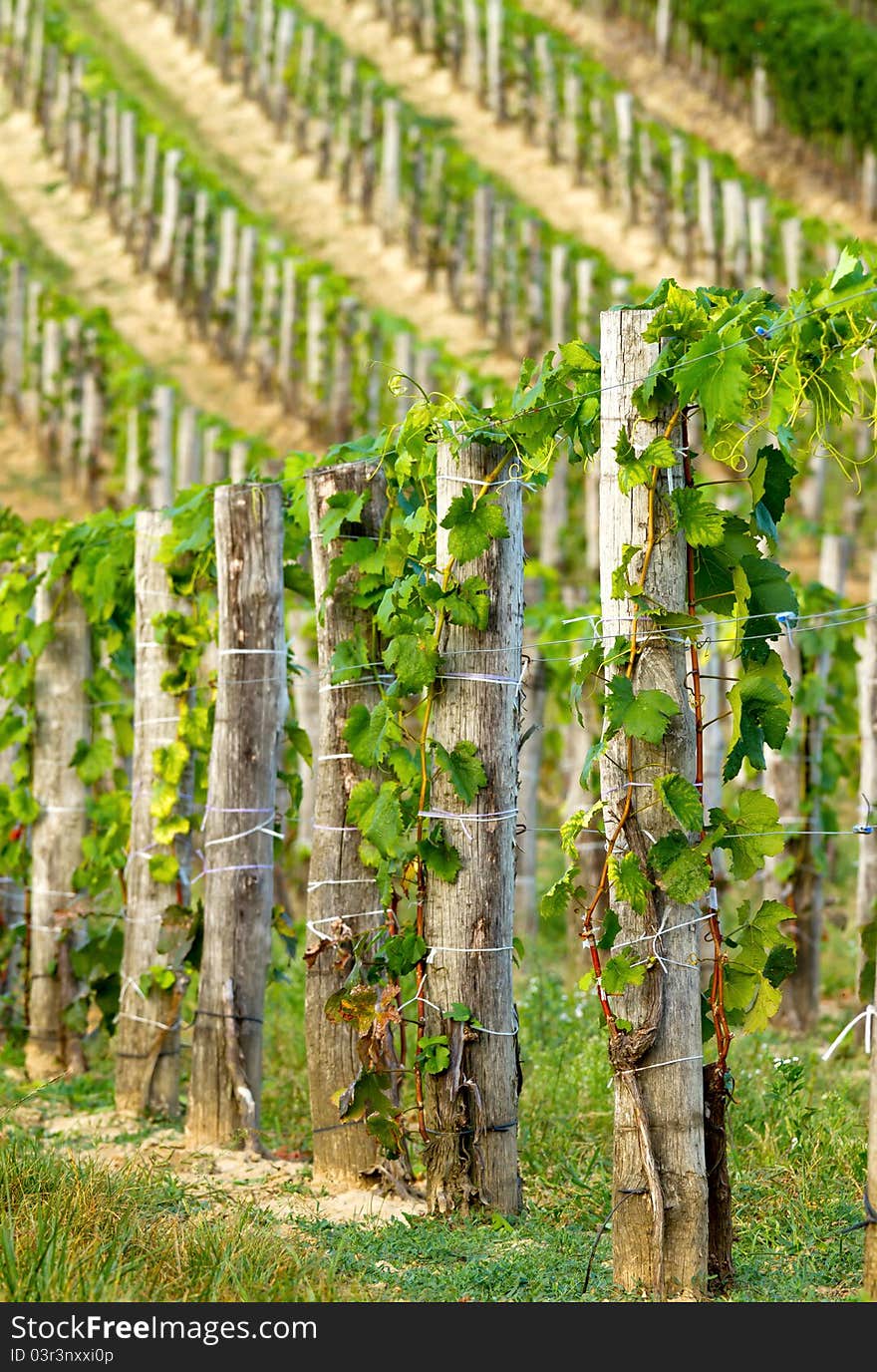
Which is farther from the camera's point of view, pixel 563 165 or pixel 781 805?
pixel 563 165

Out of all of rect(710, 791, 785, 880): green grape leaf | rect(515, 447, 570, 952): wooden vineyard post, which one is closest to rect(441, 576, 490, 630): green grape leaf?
rect(710, 791, 785, 880): green grape leaf

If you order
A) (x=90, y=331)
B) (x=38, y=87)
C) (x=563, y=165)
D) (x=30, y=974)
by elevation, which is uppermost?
(x=38, y=87)

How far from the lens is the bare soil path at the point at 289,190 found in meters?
19.3

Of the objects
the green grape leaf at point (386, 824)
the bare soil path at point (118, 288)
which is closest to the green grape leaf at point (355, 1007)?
the green grape leaf at point (386, 824)

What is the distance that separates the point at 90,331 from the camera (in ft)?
56.6

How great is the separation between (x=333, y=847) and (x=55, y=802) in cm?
192

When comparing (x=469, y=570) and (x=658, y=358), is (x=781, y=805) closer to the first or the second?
(x=469, y=570)

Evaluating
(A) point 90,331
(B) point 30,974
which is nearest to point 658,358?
(B) point 30,974

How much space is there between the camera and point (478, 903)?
4027 millimetres

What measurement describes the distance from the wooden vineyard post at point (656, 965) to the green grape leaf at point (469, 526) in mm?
424

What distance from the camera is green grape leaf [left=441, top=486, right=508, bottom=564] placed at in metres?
3.83

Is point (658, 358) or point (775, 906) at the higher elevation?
point (658, 358)

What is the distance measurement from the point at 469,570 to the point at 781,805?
354 cm

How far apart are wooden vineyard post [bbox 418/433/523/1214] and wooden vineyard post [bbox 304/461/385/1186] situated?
1.66 ft
